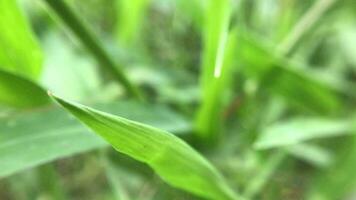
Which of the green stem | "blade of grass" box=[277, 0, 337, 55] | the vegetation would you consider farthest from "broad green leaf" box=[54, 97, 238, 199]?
"blade of grass" box=[277, 0, 337, 55]

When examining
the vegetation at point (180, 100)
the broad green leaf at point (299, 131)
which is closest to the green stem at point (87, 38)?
the vegetation at point (180, 100)

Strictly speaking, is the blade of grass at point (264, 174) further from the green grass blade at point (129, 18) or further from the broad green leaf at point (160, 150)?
the green grass blade at point (129, 18)

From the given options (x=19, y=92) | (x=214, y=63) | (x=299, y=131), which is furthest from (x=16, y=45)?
(x=299, y=131)

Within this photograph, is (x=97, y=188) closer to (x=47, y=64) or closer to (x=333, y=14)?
(x=47, y=64)

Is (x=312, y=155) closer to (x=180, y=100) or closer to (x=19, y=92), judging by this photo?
(x=180, y=100)

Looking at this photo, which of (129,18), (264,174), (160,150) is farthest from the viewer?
(129,18)

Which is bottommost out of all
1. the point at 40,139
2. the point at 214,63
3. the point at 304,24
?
the point at 40,139

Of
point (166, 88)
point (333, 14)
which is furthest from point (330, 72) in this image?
point (166, 88)
